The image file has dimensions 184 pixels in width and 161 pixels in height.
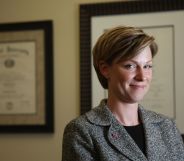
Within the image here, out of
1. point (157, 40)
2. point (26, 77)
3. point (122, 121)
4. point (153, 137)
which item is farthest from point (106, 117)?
point (26, 77)

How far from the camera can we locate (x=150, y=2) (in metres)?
1.90

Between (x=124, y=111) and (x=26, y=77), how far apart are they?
43.6 inches

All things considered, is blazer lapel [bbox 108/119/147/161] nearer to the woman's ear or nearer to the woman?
the woman

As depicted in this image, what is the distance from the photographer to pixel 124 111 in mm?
1087

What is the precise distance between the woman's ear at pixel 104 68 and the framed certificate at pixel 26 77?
96 cm

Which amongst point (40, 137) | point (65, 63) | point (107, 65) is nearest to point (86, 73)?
point (65, 63)

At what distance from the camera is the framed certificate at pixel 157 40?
6.10ft

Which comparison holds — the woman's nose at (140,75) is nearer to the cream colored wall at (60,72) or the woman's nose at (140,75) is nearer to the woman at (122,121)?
the woman at (122,121)

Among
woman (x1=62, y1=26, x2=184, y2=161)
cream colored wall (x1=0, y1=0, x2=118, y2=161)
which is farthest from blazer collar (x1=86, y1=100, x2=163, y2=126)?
cream colored wall (x1=0, y1=0, x2=118, y2=161)

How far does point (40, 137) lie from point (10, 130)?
0.19 m

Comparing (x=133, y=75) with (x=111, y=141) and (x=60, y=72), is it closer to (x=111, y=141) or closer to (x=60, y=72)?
(x=111, y=141)

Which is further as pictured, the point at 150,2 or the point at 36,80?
the point at 36,80

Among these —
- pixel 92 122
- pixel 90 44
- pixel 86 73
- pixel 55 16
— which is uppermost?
pixel 55 16

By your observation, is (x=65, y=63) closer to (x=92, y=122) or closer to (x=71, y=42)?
(x=71, y=42)
